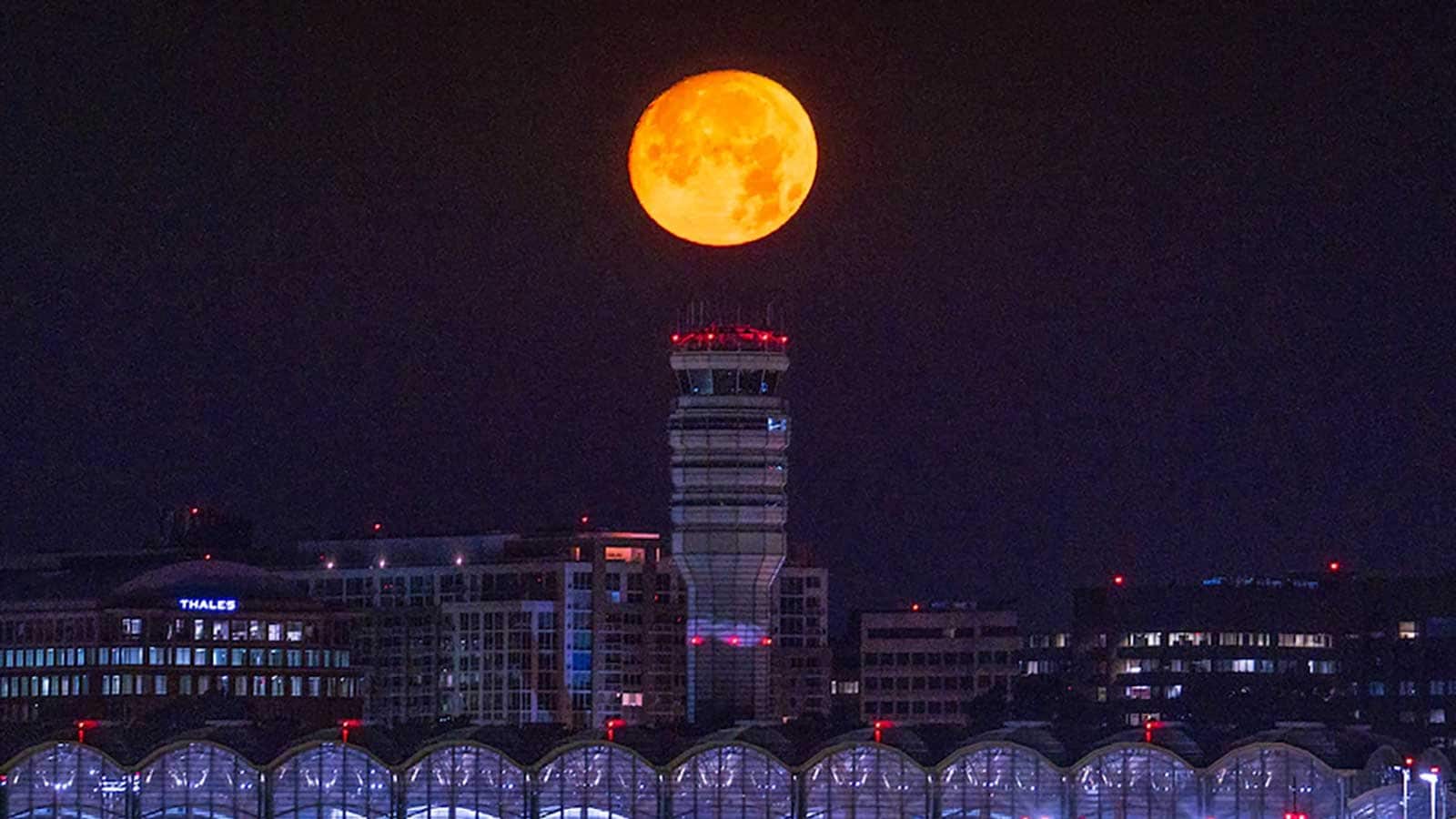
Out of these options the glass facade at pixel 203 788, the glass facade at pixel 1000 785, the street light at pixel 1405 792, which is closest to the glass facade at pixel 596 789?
the glass facade at pixel 203 788

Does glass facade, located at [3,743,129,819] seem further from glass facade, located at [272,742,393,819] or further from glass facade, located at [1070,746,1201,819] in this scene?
glass facade, located at [1070,746,1201,819]

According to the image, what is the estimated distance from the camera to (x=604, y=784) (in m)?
188

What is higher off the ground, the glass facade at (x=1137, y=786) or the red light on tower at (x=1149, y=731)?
the red light on tower at (x=1149, y=731)

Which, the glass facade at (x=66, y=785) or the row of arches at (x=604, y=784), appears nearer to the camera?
the row of arches at (x=604, y=784)

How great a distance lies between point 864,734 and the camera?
19900cm

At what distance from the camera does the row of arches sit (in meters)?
187

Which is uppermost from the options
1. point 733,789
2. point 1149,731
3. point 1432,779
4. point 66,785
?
point 1149,731

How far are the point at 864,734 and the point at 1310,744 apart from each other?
1000 inches

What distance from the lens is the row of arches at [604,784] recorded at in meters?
187

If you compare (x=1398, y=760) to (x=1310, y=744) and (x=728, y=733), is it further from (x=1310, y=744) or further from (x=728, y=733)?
(x=728, y=733)

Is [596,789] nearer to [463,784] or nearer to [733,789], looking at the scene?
[463,784]

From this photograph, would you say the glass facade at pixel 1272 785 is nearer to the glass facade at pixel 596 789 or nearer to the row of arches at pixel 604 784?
the row of arches at pixel 604 784

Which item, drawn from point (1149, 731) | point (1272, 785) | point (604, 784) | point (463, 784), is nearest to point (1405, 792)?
point (1272, 785)

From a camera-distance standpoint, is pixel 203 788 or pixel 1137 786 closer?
pixel 1137 786
